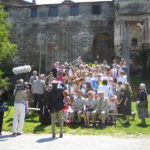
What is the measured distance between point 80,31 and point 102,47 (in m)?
3.03

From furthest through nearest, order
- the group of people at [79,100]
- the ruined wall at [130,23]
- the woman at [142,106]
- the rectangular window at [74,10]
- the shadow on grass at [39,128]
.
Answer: the rectangular window at [74,10]
the ruined wall at [130,23]
the woman at [142,106]
the shadow on grass at [39,128]
the group of people at [79,100]

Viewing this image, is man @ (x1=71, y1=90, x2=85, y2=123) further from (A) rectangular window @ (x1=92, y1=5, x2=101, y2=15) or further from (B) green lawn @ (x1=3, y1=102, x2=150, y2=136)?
(A) rectangular window @ (x1=92, y1=5, x2=101, y2=15)

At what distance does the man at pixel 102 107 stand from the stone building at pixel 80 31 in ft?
51.0

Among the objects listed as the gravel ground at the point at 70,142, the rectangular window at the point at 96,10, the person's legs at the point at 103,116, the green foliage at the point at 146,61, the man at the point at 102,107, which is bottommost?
the gravel ground at the point at 70,142

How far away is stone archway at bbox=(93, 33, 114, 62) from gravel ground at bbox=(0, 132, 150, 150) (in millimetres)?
21142

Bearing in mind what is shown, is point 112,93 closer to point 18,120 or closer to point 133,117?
point 133,117

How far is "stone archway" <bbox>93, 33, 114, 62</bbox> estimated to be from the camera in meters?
30.7

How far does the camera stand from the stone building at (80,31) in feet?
91.1

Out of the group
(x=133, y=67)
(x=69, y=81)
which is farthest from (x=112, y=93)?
(x=133, y=67)

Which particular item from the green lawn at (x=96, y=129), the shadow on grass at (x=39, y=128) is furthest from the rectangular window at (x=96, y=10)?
the shadow on grass at (x=39, y=128)

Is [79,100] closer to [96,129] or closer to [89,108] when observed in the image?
[89,108]

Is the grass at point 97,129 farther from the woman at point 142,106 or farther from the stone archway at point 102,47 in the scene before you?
the stone archway at point 102,47

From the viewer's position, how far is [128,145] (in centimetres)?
873

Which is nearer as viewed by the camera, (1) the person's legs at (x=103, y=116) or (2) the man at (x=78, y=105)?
(1) the person's legs at (x=103, y=116)
